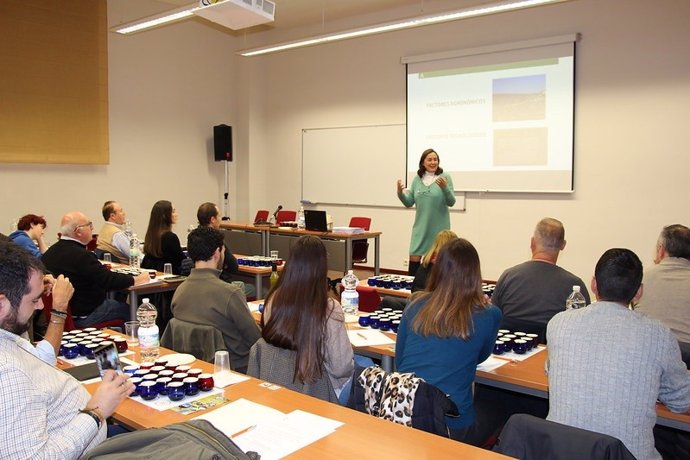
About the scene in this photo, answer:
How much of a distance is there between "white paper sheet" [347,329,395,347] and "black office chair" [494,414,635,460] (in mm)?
1300

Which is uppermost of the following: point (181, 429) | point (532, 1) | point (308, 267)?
point (532, 1)

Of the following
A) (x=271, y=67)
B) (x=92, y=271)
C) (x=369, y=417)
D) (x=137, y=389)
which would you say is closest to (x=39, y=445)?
(x=137, y=389)

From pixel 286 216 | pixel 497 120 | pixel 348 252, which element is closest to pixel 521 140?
pixel 497 120

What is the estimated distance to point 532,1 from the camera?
5.66 meters

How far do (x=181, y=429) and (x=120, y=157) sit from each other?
8291 millimetres

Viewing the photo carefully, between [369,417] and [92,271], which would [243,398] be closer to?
[369,417]

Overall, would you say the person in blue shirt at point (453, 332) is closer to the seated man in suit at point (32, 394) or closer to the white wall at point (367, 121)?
the seated man in suit at point (32, 394)

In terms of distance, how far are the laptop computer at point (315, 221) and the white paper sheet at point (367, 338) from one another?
13.5 ft

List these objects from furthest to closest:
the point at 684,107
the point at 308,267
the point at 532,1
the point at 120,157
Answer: the point at 120,157
the point at 684,107
the point at 532,1
the point at 308,267

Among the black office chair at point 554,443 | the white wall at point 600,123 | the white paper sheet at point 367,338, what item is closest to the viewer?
the black office chair at point 554,443

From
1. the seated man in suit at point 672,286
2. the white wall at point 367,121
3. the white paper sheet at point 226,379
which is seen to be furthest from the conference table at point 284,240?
the white paper sheet at point 226,379

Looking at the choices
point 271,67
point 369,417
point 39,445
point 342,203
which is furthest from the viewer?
point 271,67

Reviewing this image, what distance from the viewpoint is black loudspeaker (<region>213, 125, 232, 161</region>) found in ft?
32.8

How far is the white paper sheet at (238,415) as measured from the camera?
6.28 feet
